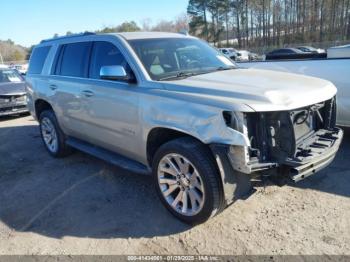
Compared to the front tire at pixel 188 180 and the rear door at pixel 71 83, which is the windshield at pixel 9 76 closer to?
the rear door at pixel 71 83

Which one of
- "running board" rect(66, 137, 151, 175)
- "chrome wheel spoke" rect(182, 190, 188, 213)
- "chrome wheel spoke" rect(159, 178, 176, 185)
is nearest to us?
"chrome wheel spoke" rect(182, 190, 188, 213)

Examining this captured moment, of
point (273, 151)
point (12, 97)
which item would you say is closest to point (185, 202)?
point (273, 151)

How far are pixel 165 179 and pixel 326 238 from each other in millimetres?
1668

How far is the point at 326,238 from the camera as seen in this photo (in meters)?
3.19

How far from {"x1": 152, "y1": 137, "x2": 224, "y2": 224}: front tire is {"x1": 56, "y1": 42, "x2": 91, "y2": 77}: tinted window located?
6.55 ft

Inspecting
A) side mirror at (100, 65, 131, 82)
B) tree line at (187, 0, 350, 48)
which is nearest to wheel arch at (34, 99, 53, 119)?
side mirror at (100, 65, 131, 82)

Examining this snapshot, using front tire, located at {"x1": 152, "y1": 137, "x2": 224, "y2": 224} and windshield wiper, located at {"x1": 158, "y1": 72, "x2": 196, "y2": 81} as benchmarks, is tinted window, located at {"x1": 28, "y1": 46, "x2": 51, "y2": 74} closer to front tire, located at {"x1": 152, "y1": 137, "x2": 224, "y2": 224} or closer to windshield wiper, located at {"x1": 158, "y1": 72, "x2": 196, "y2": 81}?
windshield wiper, located at {"x1": 158, "y1": 72, "x2": 196, "y2": 81}

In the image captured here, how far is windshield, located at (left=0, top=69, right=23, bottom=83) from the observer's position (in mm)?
11609

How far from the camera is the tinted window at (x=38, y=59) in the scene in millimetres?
6098

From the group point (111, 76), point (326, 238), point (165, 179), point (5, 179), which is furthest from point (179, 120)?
point (5, 179)

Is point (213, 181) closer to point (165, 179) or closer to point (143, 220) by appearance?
point (165, 179)

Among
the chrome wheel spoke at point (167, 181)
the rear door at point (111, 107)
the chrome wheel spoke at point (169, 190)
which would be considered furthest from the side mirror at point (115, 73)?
the chrome wheel spoke at point (169, 190)

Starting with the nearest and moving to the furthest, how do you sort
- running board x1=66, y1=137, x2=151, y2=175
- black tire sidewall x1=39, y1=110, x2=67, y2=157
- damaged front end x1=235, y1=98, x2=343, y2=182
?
damaged front end x1=235, y1=98, x2=343, y2=182 < running board x1=66, y1=137, x2=151, y2=175 < black tire sidewall x1=39, y1=110, x2=67, y2=157

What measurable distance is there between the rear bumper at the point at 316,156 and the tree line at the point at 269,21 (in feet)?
178
